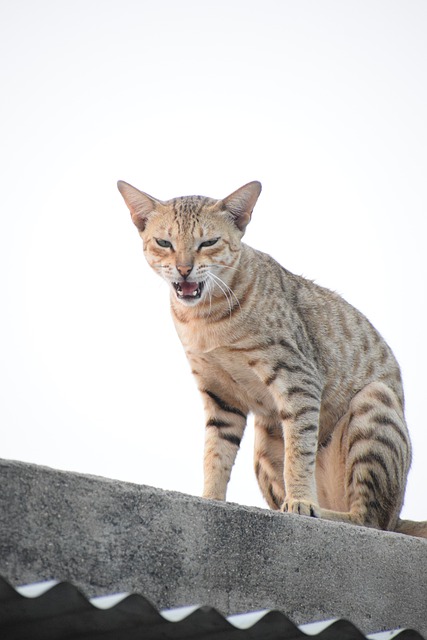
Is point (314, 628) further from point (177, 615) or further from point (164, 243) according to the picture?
point (164, 243)

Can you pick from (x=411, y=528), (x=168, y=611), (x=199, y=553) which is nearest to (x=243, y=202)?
(x=411, y=528)

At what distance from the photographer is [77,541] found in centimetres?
286

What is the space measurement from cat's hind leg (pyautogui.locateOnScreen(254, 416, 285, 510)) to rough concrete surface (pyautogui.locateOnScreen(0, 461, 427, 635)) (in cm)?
143

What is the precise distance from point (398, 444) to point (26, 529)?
2.95 metres

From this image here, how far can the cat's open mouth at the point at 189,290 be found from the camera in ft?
17.0

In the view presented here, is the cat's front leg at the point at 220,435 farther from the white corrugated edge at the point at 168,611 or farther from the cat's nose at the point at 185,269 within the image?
the white corrugated edge at the point at 168,611

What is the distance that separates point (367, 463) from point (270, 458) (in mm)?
741

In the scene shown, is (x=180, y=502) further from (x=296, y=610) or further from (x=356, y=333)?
(x=356, y=333)

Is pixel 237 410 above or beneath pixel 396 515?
above

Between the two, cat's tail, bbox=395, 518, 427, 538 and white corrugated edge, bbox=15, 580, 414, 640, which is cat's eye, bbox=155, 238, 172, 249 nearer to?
cat's tail, bbox=395, 518, 427, 538

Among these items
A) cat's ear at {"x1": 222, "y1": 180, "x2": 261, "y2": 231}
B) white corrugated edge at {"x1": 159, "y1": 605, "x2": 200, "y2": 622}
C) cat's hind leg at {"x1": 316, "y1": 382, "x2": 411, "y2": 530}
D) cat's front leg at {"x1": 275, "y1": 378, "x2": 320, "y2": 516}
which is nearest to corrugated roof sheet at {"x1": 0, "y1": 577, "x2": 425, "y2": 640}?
white corrugated edge at {"x1": 159, "y1": 605, "x2": 200, "y2": 622}

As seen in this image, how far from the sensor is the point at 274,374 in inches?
201

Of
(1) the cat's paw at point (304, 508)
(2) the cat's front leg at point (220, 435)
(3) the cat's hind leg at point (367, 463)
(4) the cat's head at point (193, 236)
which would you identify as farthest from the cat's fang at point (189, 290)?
(1) the cat's paw at point (304, 508)

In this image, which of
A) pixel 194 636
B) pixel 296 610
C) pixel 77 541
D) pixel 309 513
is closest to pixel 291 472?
pixel 309 513
